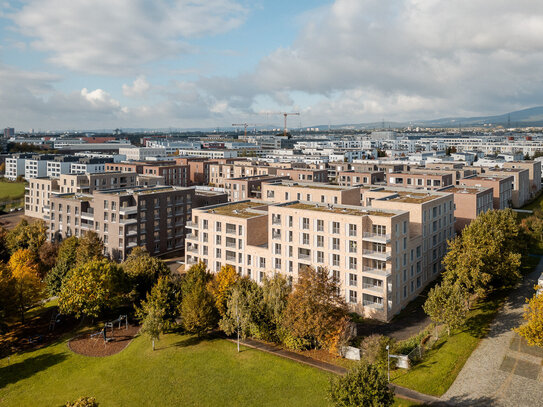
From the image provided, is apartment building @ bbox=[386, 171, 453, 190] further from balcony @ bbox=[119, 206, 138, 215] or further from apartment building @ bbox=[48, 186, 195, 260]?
balcony @ bbox=[119, 206, 138, 215]

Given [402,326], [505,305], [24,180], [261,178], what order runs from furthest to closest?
[24,180] < [261,178] < [505,305] < [402,326]

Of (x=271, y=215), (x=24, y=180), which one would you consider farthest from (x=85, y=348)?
(x=24, y=180)

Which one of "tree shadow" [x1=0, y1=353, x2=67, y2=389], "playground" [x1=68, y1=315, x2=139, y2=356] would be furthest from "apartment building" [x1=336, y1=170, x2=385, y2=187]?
"tree shadow" [x1=0, y1=353, x2=67, y2=389]

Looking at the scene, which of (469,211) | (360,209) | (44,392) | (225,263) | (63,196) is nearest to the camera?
(44,392)

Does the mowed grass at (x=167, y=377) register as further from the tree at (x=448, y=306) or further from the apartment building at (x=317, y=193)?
the apartment building at (x=317, y=193)

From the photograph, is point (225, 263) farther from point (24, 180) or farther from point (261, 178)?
point (24, 180)
